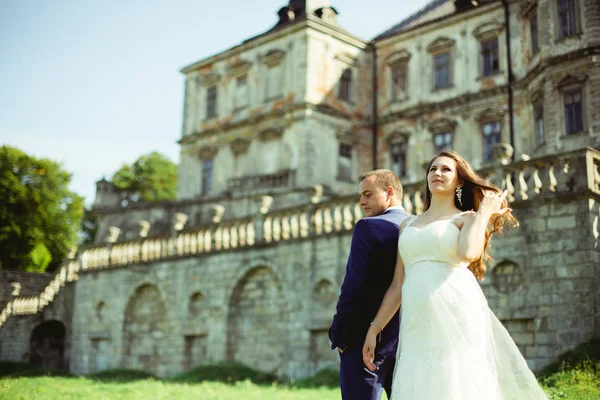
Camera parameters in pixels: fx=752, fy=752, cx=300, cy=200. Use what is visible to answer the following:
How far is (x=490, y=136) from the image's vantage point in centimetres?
3228

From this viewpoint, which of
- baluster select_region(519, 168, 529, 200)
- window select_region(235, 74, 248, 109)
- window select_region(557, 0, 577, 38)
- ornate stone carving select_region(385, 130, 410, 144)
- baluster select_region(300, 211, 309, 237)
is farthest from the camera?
window select_region(235, 74, 248, 109)

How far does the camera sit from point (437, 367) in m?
4.91

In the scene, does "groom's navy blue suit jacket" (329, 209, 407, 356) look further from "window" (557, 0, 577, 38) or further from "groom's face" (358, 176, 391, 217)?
"window" (557, 0, 577, 38)

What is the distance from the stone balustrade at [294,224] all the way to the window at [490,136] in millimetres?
14708

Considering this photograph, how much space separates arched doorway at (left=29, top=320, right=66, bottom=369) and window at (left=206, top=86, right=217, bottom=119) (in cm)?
1541

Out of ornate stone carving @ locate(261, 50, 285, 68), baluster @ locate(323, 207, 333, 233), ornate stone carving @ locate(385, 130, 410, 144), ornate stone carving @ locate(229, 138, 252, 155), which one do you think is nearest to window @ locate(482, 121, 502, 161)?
ornate stone carving @ locate(385, 130, 410, 144)

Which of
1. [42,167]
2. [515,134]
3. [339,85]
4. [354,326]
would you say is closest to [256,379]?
[42,167]

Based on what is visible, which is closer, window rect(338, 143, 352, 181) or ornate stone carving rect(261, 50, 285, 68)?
window rect(338, 143, 352, 181)

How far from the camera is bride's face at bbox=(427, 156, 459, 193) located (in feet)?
17.4

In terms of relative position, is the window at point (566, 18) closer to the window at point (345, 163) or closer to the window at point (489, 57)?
the window at point (489, 57)

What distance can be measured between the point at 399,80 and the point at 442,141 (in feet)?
13.6

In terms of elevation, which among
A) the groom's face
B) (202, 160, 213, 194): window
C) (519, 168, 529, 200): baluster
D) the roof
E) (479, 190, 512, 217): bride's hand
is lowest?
(479, 190, 512, 217): bride's hand

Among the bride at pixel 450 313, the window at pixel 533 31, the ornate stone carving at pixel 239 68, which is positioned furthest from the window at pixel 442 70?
the bride at pixel 450 313

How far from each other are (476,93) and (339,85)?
678 cm
